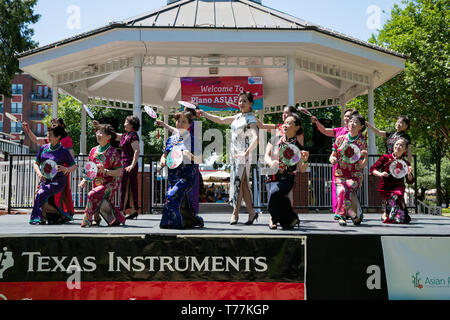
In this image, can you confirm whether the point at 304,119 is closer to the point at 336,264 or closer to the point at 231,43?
the point at 231,43

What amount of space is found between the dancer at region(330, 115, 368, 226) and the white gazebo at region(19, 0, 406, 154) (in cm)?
444

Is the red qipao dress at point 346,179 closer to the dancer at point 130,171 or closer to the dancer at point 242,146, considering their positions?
the dancer at point 242,146

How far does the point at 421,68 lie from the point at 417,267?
17.4 meters

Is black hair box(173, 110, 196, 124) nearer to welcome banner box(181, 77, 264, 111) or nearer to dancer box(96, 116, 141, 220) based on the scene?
dancer box(96, 116, 141, 220)

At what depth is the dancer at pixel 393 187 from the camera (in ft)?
20.8

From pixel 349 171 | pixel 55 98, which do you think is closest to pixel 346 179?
pixel 349 171

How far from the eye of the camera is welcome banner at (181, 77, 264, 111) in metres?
12.4

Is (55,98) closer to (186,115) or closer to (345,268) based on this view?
(186,115)

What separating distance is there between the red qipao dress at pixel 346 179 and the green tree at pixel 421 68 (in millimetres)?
14819

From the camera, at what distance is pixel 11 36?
962 inches

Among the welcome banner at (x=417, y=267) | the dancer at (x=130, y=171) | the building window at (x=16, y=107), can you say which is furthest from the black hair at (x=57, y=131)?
the building window at (x=16, y=107)

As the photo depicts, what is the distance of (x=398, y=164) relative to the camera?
6.25m
